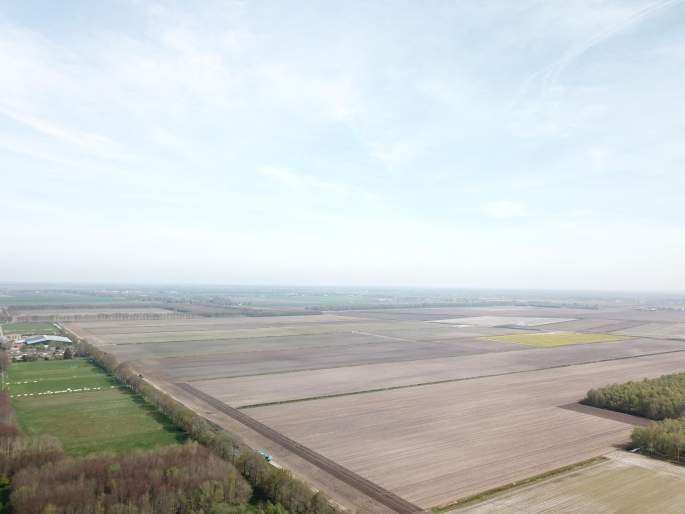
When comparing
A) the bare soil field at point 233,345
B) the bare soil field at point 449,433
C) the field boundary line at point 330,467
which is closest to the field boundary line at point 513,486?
the bare soil field at point 449,433

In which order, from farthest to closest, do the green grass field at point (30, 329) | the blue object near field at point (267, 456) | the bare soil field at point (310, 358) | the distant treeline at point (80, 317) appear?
the distant treeline at point (80, 317) < the green grass field at point (30, 329) < the bare soil field at point (310, 358) < the blue object near field at point (267, 456)

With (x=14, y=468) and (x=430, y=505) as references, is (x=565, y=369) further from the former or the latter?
(x=14, y=468)

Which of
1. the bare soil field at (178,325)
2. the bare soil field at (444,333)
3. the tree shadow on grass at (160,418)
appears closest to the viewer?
the tree shadow on grass at (160,418)

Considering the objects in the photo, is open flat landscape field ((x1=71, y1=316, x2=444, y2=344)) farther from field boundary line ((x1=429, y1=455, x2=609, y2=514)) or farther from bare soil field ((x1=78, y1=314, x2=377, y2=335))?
field boundary line ((x1=429, y1=455, x2=609, y2=514))

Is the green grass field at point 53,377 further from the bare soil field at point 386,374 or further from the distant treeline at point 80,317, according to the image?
the distant treeline at point 80,317

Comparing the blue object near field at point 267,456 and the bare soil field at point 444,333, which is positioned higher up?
the bare soil field at point 444,333

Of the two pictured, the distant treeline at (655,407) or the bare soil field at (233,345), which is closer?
the distant treeline at (655,407)

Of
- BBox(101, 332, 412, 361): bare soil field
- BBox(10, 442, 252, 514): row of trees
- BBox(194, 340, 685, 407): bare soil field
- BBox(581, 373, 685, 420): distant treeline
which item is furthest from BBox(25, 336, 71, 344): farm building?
BBox(581, 373, 685, 420): distant treeline
